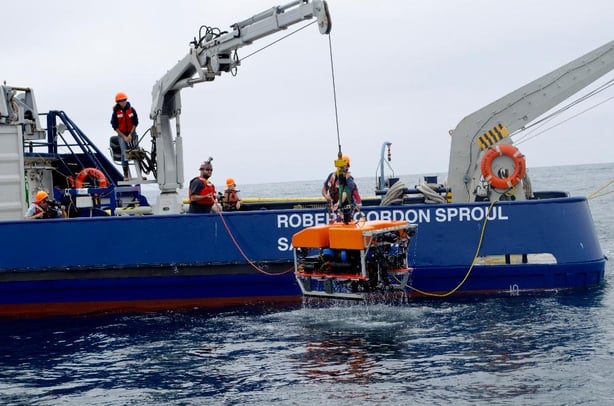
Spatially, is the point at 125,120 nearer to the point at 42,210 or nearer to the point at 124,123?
the point at 124,123

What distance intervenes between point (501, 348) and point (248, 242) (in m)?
3.90

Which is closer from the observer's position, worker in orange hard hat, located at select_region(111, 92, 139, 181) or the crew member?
the crew member

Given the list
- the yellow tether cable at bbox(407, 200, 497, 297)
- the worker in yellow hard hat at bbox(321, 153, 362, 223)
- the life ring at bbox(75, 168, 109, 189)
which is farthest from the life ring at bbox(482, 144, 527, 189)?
the life ring at bbox(75, 168, 109, 189)

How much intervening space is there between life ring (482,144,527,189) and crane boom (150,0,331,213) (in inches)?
107

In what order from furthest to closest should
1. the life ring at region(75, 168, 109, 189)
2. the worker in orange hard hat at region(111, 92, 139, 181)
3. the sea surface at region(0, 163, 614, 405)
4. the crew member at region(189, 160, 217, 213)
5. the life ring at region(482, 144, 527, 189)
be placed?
1. the life ring at region(75, 168, 109, 189)
2. the worker in orange hard hat at region(111, 92, 139, 181)
3. the crew member at region(189, 160, 217, 213)
4. the life ring at region(482, 144, 527, 189)
5. the sea surface at region(0, 163, 614, 405)

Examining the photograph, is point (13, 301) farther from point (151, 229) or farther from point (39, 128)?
point (39, 128)

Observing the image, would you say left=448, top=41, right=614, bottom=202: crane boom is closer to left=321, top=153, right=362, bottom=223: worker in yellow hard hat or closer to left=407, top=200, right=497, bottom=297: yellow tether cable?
left=407, top=200, right=497, bottom=297: yellow tether cable

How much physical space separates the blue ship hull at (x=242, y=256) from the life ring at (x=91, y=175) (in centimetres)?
208

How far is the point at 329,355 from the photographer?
7.98 metres

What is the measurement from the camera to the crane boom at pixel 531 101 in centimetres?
1143

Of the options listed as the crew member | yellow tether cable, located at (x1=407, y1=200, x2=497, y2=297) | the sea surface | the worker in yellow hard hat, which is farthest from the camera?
the crew member

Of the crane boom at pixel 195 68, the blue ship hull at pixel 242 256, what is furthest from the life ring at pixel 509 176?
the crane boom at pixel 195 68

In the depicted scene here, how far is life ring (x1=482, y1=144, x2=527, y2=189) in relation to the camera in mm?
10953

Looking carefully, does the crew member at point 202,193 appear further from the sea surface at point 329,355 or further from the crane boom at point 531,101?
the crane boom at point 531,101
